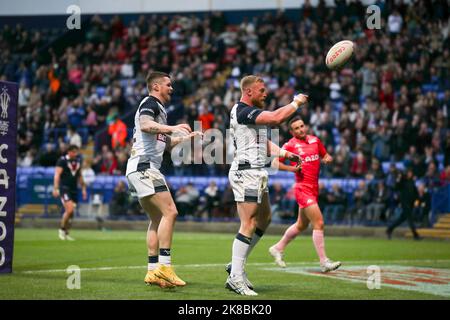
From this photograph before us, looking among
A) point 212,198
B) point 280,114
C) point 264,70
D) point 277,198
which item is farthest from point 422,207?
point 280,114

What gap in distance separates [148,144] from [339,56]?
305 cm

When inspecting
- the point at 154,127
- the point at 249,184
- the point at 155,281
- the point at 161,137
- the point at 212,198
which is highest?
the point at 154,127

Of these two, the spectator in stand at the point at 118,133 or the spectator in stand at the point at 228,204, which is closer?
the spectator in stand at the point at 228,204

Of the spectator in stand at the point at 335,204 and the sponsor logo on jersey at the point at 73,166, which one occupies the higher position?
the sponsor logo on jersey at the point at 73,166

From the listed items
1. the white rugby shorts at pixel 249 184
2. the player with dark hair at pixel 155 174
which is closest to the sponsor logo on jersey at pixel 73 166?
the player with dark hair at pixel 155 174

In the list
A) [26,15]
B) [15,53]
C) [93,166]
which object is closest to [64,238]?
[93,166]

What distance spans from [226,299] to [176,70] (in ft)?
88.4

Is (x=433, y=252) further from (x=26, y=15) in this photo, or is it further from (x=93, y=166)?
(x=26, y=15)

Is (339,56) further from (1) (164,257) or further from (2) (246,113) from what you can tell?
(1) (164,257)

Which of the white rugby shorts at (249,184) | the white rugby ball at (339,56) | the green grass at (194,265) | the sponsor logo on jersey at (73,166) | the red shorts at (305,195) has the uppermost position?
the white rugby ball at (339,56)

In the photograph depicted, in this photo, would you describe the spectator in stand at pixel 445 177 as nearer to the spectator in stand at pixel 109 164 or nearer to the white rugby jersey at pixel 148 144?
the spectator in stand at pixel 109 164

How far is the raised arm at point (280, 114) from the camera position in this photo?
10227 mm

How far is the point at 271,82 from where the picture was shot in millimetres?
33062

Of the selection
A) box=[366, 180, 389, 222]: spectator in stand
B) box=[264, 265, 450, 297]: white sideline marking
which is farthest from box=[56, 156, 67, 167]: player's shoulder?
box=[264, 265, 450, 297]: white sideline marking
